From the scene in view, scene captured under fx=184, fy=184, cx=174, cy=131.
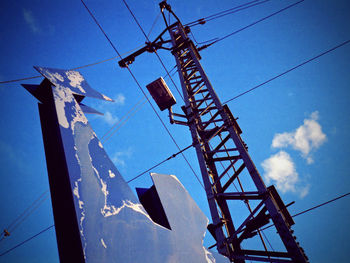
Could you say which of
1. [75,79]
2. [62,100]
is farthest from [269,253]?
[75,79]

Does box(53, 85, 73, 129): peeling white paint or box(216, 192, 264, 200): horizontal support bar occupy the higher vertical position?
box(53, 85, 73, 129): peeling white paint

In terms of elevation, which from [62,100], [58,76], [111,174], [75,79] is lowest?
[111,174]

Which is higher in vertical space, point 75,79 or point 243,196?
point 75,79

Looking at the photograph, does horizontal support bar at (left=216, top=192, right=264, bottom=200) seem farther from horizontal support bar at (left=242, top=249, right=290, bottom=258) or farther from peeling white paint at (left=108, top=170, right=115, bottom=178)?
peeling white paint at (left=108, top=170, right=115, bottom=178)

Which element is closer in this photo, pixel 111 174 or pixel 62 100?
pixel 111 174

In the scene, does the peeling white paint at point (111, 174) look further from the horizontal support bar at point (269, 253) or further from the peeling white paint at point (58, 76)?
the horizontal support bar at point (269, 253)

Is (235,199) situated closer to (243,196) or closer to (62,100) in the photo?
(243,196)

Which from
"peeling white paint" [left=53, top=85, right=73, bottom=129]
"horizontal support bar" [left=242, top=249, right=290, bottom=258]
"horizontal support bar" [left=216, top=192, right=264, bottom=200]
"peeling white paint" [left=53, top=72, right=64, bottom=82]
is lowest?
"horizontal support bar" [left=242, top=249, right=290, bottom=258]

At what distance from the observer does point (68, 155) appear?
1.79 m

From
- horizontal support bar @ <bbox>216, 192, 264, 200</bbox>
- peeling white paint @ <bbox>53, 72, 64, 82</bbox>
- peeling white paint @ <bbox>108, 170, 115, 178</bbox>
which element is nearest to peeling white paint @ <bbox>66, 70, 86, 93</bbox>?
peeling white paint @ <bbox>53, 72, 64, 82</bbox>

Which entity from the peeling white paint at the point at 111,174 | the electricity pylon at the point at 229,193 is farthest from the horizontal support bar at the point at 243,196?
the peeling white paint at the point at 111,174

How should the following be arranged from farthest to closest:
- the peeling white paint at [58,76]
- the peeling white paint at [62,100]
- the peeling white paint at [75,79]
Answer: the peeling white paint at [75,79], the peeling white paint at [58,76], the peeling white paint at [62,100]

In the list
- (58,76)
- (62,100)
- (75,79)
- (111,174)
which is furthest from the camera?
(75,79)

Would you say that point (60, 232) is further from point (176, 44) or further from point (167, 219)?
point (176, 44)
